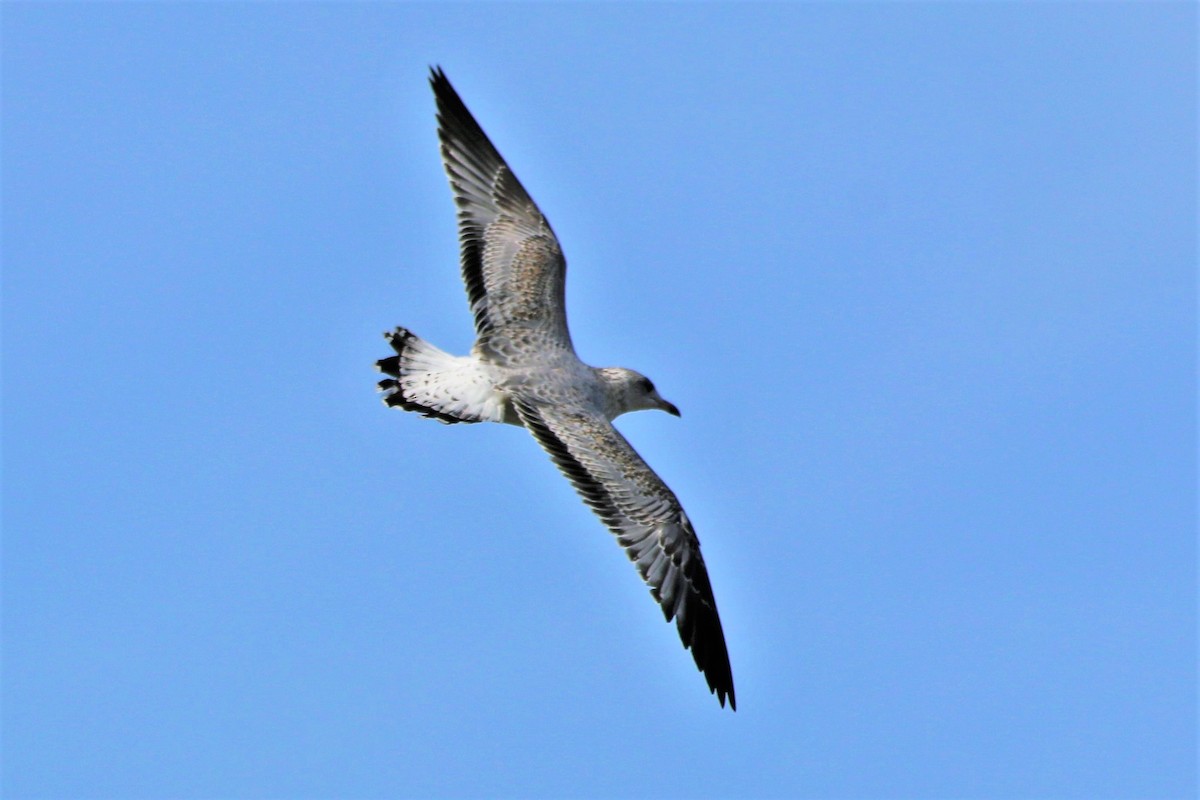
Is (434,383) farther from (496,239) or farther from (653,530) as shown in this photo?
(653,530)

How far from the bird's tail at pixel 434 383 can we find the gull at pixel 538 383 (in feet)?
0.03

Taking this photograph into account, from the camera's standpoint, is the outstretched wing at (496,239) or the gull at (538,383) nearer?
the gull at (538,383)

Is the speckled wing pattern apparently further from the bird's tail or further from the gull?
the bird's tail

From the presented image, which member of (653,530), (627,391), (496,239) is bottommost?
(653,530)

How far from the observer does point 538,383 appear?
13.4 metres

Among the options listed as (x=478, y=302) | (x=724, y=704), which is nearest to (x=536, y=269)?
(x=478, y=302)

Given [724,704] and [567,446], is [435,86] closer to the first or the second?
[567,446]

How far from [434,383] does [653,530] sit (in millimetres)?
2241

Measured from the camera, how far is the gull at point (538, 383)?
1252cm

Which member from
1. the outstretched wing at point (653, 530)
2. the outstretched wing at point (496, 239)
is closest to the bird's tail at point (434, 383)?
the outstretched wing at point (496, 239)

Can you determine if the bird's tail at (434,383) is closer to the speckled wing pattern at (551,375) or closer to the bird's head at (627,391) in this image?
the speckled wing pattern at (551,375)

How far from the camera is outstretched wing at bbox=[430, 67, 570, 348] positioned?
1434 cm

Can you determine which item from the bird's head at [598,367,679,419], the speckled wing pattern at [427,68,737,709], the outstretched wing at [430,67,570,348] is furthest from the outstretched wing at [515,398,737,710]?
the outstretched wing at [430,67,570,348]

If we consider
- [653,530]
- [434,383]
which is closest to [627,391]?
[434,383]
